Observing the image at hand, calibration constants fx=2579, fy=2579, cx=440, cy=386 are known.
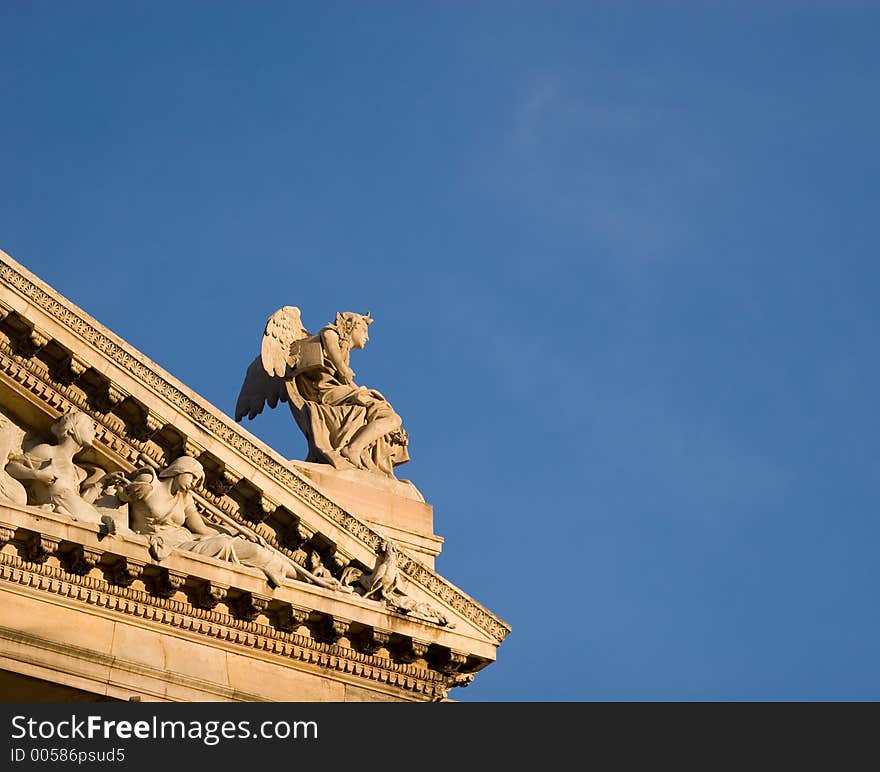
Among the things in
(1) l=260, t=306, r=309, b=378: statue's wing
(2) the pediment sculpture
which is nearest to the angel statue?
(1) l=260, t=306, r=309, b=378: statue's wing

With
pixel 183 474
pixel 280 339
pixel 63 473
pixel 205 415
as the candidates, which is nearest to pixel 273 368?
pixel 280 339

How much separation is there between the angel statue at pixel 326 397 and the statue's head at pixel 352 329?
0.04ft

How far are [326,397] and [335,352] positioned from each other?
572mm

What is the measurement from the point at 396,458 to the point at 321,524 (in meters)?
2.81

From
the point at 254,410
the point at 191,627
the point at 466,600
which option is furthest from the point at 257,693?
the point at 254,410

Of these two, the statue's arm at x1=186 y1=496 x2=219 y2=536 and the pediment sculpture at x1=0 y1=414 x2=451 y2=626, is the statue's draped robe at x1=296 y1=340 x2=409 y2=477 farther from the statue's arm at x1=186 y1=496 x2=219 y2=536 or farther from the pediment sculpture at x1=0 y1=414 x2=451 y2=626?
the statue's arm at x1=186 y1=496 x2=219 y2=536

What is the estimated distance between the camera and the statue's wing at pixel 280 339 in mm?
31141

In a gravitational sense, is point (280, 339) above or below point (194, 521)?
above

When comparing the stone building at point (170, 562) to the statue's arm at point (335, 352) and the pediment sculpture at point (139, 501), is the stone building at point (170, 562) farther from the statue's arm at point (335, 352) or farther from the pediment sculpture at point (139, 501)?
the statue's arm at point (335, 352)

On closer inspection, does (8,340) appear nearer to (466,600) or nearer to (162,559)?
(162,559)

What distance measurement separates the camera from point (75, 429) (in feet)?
90.7

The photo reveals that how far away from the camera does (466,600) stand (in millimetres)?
29438

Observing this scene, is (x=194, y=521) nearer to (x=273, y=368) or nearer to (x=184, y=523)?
(x=184, y=523)

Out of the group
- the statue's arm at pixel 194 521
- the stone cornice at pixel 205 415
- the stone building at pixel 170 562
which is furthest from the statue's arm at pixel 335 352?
the statue's arm at pixel 194 521
